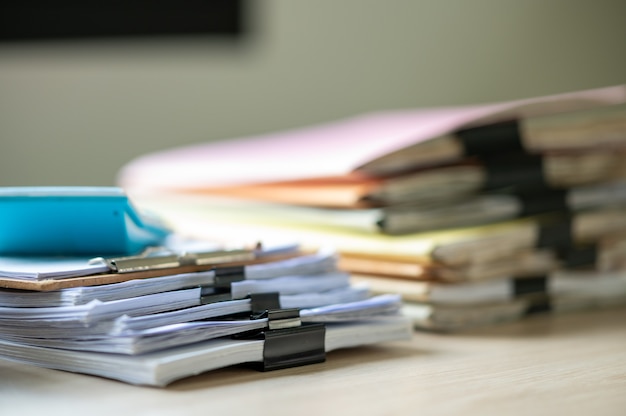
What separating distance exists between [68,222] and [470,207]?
1.21 ft

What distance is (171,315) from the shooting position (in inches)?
23.7

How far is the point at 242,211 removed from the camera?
Answer: 105 centimetres

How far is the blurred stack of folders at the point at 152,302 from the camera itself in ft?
1.92

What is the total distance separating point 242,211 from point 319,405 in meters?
0.52

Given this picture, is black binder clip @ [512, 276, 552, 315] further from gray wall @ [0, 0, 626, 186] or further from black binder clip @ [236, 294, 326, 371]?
gray wall @ [0, 0, 626, 186]

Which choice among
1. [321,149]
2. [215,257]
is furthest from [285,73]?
[215,257]

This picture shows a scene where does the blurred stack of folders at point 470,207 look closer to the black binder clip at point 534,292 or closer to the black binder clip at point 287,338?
the black binder clip at point 534,292

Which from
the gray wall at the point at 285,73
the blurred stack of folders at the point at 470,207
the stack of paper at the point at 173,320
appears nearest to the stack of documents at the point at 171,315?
the stack of paper at the point at 173,320

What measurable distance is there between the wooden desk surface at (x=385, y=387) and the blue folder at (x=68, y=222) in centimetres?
9

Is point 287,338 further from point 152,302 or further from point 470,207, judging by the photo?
point 470,207

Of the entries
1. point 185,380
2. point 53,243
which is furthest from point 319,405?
point 53,243

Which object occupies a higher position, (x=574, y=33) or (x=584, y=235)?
(x=574, y=33)

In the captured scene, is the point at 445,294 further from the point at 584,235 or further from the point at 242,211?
the point at 242,211

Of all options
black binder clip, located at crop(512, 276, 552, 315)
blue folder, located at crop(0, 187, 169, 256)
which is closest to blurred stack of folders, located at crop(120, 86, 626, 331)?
black binder clip, located at crop(512, 276, 552, 315)
